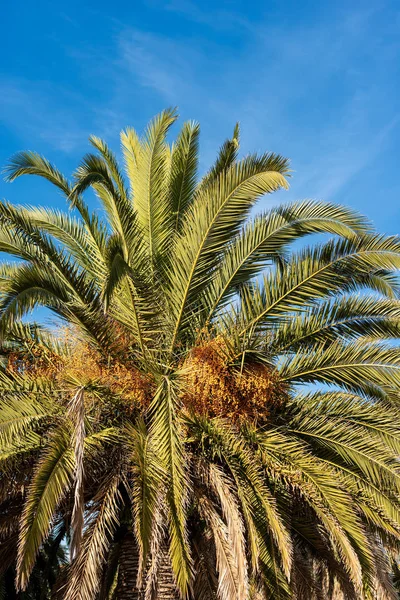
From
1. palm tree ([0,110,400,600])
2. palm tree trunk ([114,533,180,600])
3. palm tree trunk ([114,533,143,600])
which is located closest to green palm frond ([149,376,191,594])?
palm tree ([0,110,400,600])

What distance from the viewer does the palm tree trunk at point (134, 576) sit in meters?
8.88

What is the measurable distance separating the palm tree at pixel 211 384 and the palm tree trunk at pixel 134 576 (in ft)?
0.07

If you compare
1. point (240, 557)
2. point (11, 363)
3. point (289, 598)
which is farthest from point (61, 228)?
point (289, 598)

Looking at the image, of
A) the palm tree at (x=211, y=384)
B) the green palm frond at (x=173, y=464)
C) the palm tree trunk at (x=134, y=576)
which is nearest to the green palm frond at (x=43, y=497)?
the palm tree at (x=211, y=384)

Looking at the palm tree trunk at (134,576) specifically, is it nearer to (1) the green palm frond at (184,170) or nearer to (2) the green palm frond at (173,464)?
(2) the green palm frond at (173,464)

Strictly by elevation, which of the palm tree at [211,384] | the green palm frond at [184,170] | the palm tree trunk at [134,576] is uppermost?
the green palm frond at [184,170]

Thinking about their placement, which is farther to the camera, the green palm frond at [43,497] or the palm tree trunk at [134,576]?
the palm tree trunk at [134,576]

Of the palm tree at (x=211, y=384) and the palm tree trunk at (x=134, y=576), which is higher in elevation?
the palm tree at (x=211, y=384)

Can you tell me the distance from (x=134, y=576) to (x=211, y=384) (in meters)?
2.91

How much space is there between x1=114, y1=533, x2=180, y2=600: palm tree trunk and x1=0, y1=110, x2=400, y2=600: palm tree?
0.02m

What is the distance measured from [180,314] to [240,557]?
304cm

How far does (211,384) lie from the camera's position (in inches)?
335

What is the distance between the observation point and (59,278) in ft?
28.5

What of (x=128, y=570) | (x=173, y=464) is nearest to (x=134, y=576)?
(x=128, y=570)
